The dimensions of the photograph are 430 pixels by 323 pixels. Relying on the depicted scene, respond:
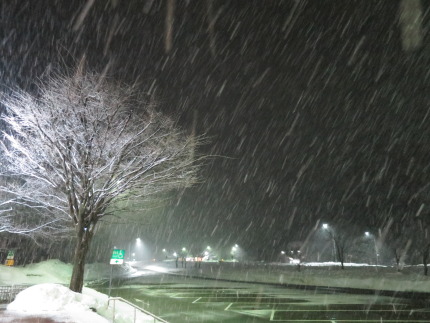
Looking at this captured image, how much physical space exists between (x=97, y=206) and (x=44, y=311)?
17.0 feet

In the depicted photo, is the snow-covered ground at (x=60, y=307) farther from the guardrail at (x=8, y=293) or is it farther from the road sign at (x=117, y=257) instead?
the guardrail at (x=8, y=293)

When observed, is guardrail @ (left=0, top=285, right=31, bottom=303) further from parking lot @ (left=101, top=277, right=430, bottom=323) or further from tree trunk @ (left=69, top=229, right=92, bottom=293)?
parking lot @ (left=101, top=277, right=430, bottom=323)

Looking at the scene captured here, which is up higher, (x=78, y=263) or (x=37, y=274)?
(x=78, y=263)

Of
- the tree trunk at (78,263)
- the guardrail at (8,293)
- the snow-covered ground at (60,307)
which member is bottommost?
the guardrail at (8,293)

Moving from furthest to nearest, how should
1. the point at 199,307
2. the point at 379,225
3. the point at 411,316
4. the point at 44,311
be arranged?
1. the point at 379,225
2. the point at 199,307
3. the point at 411,316
4. the point at 44,311

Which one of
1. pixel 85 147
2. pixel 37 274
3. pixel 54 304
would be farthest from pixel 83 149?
pixel 37 274

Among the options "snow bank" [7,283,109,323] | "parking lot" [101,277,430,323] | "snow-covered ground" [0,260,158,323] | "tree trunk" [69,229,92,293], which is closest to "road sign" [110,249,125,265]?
"tree trunk" [69,229,92,293]

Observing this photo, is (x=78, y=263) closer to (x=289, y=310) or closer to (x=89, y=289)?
(x=89, y=289)

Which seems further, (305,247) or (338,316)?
(305,247)

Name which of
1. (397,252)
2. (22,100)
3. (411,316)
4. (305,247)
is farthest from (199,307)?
(305,247)

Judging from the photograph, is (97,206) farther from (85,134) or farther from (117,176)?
(85,134)

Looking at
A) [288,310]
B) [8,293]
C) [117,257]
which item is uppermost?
[117,257]

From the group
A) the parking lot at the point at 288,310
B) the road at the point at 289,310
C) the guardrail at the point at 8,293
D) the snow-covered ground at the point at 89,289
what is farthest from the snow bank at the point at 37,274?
the road at the point at 289,310

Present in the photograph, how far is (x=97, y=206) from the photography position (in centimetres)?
1465
